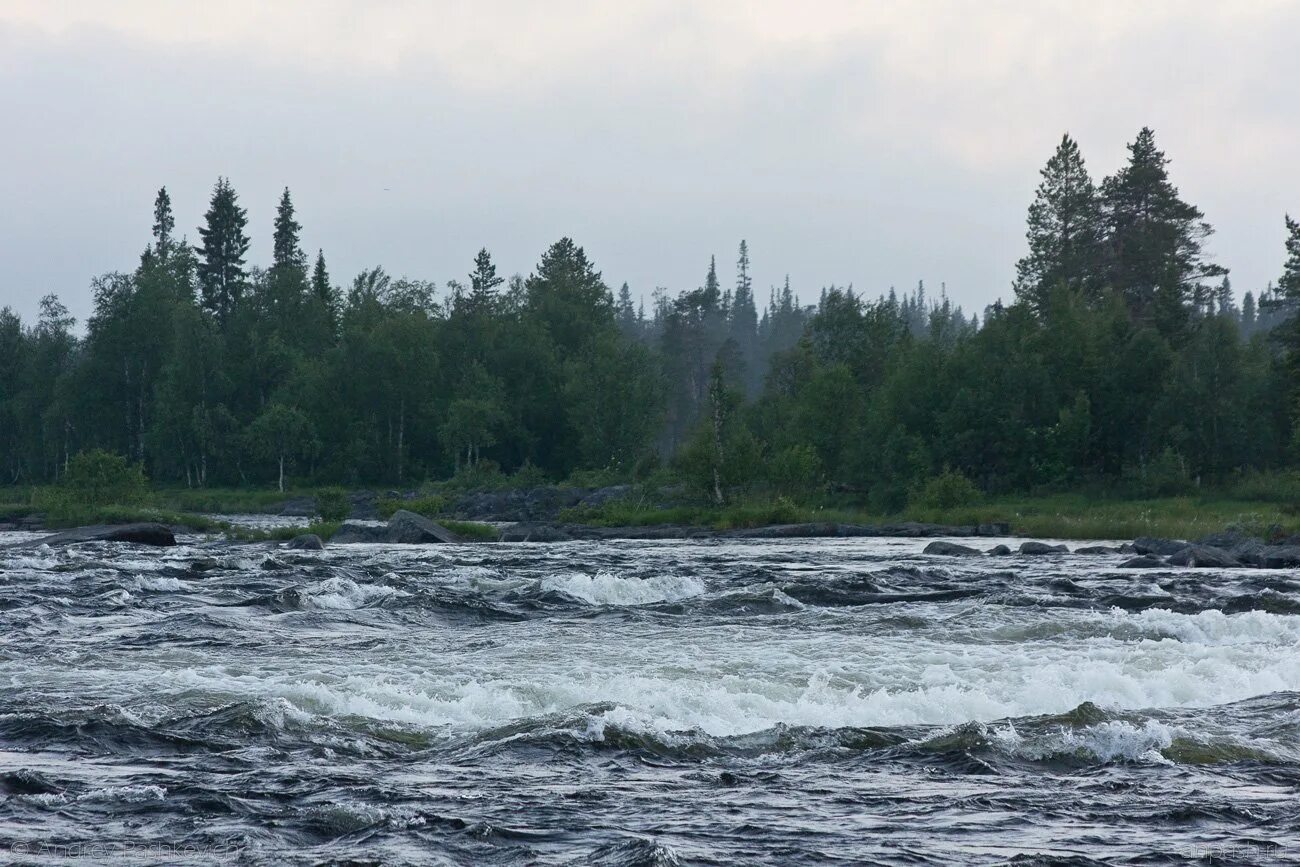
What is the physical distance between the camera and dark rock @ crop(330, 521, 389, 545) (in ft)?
128

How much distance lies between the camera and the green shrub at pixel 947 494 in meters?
52.8

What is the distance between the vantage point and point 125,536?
3628 cm

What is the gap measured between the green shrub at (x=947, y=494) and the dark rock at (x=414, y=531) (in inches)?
876

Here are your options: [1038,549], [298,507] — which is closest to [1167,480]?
[1038,549]

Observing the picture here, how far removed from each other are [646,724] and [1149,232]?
239 feet

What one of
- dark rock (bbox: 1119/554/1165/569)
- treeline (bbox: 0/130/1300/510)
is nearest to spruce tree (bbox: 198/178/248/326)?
treeline (bbox: 0/130/1300/510)

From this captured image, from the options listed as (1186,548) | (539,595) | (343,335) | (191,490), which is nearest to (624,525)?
(1186,548)

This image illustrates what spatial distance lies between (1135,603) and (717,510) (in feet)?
97.8

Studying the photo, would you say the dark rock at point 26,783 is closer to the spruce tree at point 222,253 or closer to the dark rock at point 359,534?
the dark rock at point 359,534

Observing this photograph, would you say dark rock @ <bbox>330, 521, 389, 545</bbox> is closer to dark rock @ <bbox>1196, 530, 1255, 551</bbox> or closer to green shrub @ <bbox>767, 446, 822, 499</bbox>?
green shrub @ <bbox>767, 446, 822, 499</bbox>

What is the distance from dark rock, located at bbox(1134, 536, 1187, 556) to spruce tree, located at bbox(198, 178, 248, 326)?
75659 millimetres

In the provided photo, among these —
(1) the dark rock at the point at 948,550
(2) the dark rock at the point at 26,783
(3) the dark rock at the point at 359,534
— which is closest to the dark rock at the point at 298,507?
(3) the dark rock at the point at 359,534

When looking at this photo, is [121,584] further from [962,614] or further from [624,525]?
[624,525]

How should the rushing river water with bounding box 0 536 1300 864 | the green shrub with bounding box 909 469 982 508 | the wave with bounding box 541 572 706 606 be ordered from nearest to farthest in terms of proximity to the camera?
the rushing river water with bounding box 0 536 1300 864
the wave with bounding box 541 572 706 606
the green shrub with bounding box 909 469 982 508
